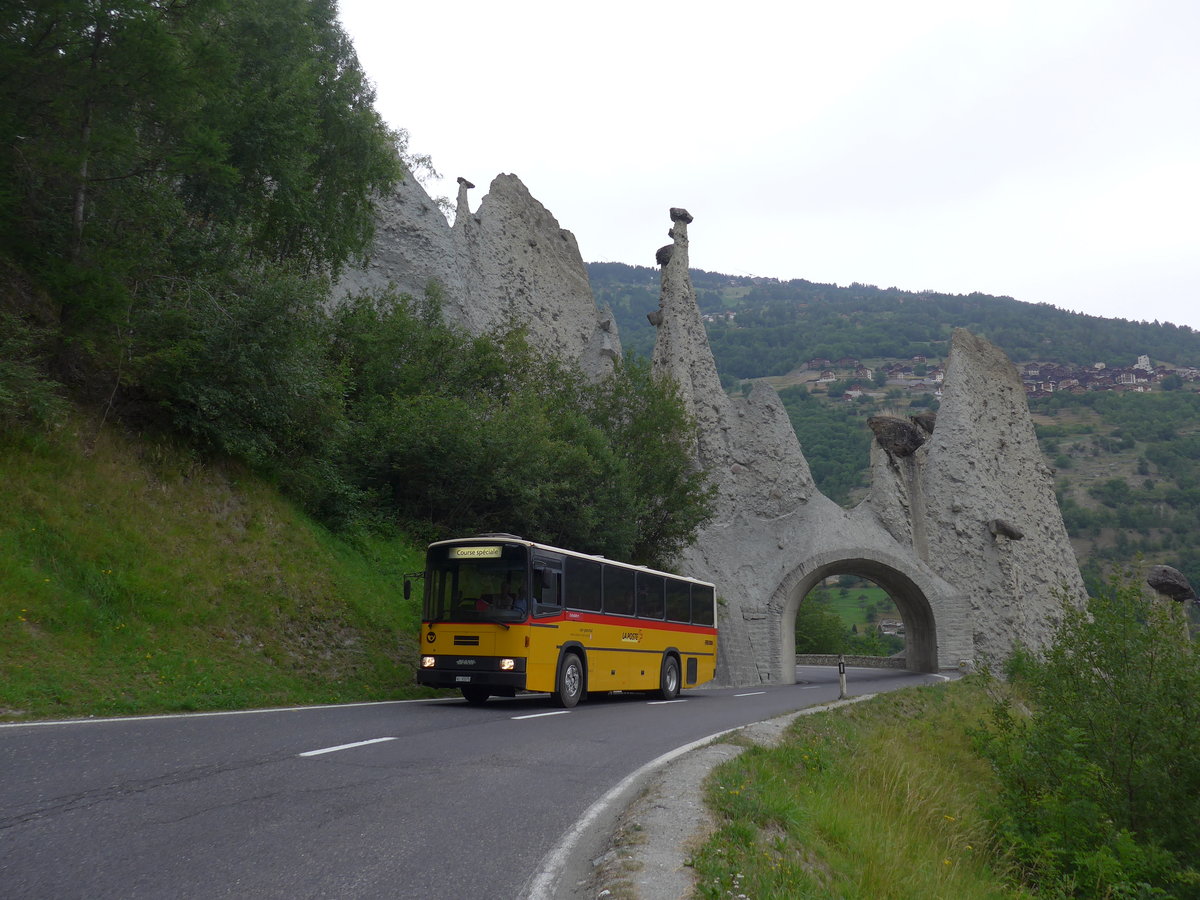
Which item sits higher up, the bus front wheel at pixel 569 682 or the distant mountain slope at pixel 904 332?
the distant mountain slope at pixel 904 332

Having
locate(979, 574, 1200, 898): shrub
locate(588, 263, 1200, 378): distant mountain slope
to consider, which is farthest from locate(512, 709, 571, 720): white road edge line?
locate(588, 263, 1200, 378): distant mountain slope

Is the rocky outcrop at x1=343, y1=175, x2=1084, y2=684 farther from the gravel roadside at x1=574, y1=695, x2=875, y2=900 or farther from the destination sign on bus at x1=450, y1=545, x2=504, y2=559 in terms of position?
the gravel roadside at x1=574, y1=695, x2=875, y2=900

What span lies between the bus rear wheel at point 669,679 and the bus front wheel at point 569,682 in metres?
4.18

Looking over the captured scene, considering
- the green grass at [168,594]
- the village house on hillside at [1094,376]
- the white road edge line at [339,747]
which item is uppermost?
the village house on hillside at [1094,376]

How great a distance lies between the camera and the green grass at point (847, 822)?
5441 millimetres

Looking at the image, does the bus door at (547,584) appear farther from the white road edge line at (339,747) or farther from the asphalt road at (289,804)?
the white road edge line at (339,747)

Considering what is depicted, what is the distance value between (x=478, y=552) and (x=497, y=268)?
25.1m

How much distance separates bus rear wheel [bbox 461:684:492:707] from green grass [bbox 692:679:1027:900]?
18.2 ft

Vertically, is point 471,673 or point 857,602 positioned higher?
point 857,602

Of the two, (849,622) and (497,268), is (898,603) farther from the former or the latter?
(849,622)

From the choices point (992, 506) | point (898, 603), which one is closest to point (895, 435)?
point (992, 506)

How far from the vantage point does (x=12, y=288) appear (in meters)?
15.9

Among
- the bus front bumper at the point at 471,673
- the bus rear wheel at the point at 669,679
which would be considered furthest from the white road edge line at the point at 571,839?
the bus rear wheel at the point at 669,679

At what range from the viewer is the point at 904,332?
138 meters
